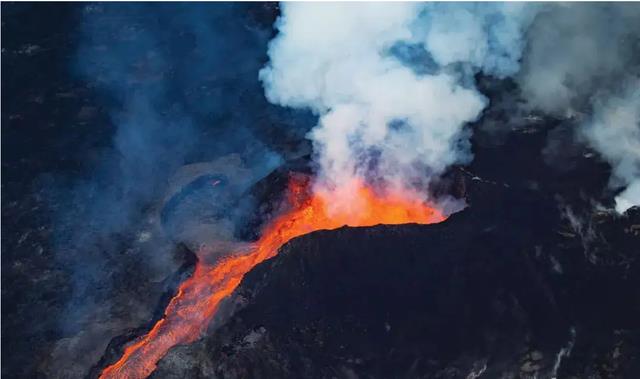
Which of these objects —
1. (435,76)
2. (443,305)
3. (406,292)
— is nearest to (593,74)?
(435,76)

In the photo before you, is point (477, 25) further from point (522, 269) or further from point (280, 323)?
point (280, 323)

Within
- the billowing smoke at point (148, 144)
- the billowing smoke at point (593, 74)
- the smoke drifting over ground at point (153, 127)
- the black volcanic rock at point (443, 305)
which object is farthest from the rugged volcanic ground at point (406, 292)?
the billowing smoke at point (593, 74)

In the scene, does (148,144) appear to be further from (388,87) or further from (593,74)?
(593,74)

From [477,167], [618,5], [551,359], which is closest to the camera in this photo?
[551,359]

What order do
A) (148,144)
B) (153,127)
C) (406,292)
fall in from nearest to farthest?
(406,292)
(148,144)
(153,127)

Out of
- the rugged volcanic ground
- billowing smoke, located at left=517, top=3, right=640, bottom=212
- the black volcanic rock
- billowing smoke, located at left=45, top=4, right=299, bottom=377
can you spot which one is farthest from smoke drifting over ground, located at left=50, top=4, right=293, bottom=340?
billowing smoke, located at left=517, top=3, right=640, bottom=212

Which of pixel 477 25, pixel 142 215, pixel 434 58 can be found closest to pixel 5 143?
pixel 142 215

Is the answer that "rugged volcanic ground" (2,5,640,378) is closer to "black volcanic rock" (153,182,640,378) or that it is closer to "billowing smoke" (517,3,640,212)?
"black volcanic rock" (153,182,640,378)
